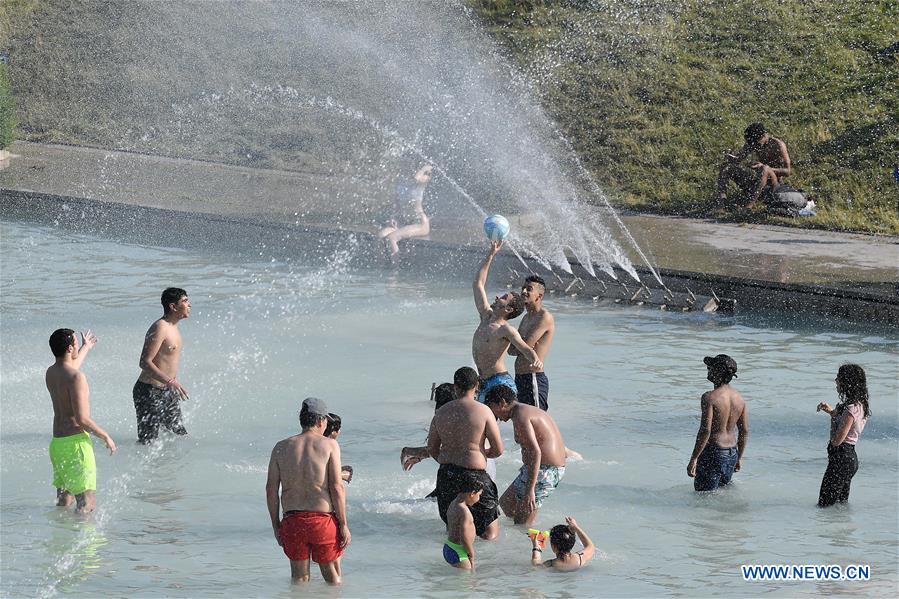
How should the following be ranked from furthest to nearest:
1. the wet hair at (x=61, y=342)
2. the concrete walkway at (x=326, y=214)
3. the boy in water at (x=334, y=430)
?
the concrete walkway at (x=326, y=214)
the wet hair at (x=61, y=342)
the boy in water at (x=334, y=430)

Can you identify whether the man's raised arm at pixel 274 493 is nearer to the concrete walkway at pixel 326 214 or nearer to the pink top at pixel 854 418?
the pink top at pixel 854 418

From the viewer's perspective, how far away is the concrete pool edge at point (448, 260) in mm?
14188

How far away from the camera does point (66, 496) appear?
884cm

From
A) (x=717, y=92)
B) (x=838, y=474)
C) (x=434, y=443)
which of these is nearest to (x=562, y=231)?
(x=717, y=92)

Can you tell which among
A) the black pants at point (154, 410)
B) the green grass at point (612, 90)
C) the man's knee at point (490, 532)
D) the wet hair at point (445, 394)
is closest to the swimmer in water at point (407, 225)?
the green grass at point (612, 90)

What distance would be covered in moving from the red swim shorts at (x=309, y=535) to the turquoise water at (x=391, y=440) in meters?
0.44

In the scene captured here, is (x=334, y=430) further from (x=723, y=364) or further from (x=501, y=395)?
(x=723, y=364)

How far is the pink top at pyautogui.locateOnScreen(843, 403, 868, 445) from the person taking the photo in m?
8.39

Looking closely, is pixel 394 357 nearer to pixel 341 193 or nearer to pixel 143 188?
pixel 341 193

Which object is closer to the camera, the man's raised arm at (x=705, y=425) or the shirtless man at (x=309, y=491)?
the shirtless man at (x=309, y=491)

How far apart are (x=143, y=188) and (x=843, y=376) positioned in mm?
16707

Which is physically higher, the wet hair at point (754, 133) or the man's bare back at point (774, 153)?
the wet hair at point (754, 133)

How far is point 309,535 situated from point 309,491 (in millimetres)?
255

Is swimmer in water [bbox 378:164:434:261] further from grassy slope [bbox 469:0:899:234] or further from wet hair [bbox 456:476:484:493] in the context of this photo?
wet hair [bbox 456:476:484:493]
